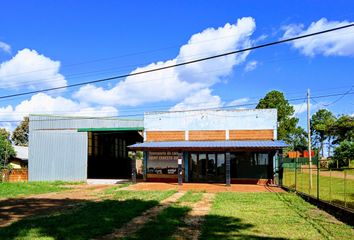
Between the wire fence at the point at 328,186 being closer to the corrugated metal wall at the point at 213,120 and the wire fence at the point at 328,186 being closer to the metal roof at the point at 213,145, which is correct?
the metal roof at the point at 213,145

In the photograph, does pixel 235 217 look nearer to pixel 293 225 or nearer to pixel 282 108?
pixel 293 225

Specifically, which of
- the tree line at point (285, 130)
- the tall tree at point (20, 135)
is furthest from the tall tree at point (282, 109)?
the tall tree at point (20, 135)

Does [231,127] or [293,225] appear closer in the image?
[293,225]

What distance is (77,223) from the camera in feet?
38.4

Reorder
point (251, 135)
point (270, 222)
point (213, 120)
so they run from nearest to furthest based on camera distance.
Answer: point (270, 222) → point (251, 135) → point (213, 120)

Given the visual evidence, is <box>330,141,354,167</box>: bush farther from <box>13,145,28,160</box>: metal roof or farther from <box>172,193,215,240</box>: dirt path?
<box>13,145,28,160</box>: metal roof

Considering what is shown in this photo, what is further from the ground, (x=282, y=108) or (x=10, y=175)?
(x=282, y=108)

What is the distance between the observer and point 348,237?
997 cm

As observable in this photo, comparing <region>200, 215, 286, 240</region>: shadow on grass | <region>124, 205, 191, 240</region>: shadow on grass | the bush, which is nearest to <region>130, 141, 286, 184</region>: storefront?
<region>124, 205, 191, 240</region>: shadow on grass

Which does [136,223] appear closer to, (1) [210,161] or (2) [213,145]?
(2) [213,145]

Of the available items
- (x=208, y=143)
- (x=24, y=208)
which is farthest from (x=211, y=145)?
(x=24, y=208)

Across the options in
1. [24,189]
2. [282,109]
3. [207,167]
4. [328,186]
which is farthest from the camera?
[282,109]

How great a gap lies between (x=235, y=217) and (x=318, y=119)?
8566 centimetres

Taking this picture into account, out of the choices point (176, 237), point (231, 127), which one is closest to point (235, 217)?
point (176, 237)
